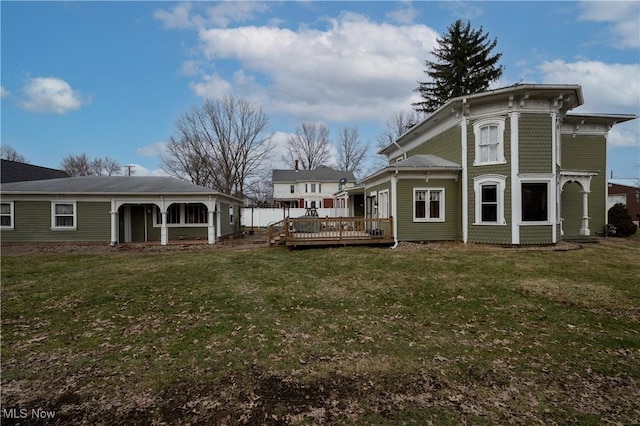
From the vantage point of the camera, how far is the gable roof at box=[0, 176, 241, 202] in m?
16.9

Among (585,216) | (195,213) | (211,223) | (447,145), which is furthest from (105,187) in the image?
(585,216)

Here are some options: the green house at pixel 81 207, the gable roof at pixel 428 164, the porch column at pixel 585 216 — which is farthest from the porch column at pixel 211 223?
the porch column at pixel 585 216

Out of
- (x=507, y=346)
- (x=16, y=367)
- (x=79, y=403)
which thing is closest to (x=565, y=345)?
(x=507, y=346)

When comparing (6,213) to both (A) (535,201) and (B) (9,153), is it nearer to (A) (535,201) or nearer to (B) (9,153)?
(A) (535,201)

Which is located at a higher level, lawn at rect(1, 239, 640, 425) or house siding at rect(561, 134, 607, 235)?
house siding at rect(561, 134, 607, 235)

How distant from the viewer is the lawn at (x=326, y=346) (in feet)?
12.0

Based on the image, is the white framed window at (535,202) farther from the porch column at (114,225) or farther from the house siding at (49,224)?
the house siding at (49,224)

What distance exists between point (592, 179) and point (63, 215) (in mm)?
27471

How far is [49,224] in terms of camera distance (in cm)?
1705

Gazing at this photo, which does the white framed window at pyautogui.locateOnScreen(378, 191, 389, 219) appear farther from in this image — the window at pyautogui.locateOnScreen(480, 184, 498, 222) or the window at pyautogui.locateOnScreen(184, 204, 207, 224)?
the window at pyautogui.locateOnScreen(184, 204, 207, 224)

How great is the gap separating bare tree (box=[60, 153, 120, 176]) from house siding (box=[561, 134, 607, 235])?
6209 centimetres

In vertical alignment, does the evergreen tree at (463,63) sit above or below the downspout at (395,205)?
above

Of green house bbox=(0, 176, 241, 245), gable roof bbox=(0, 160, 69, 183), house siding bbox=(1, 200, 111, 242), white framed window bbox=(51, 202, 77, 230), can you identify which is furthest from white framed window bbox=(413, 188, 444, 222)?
gable roof bbox=(0, 160, 69, 183)

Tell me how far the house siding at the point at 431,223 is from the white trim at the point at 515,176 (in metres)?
2.15
